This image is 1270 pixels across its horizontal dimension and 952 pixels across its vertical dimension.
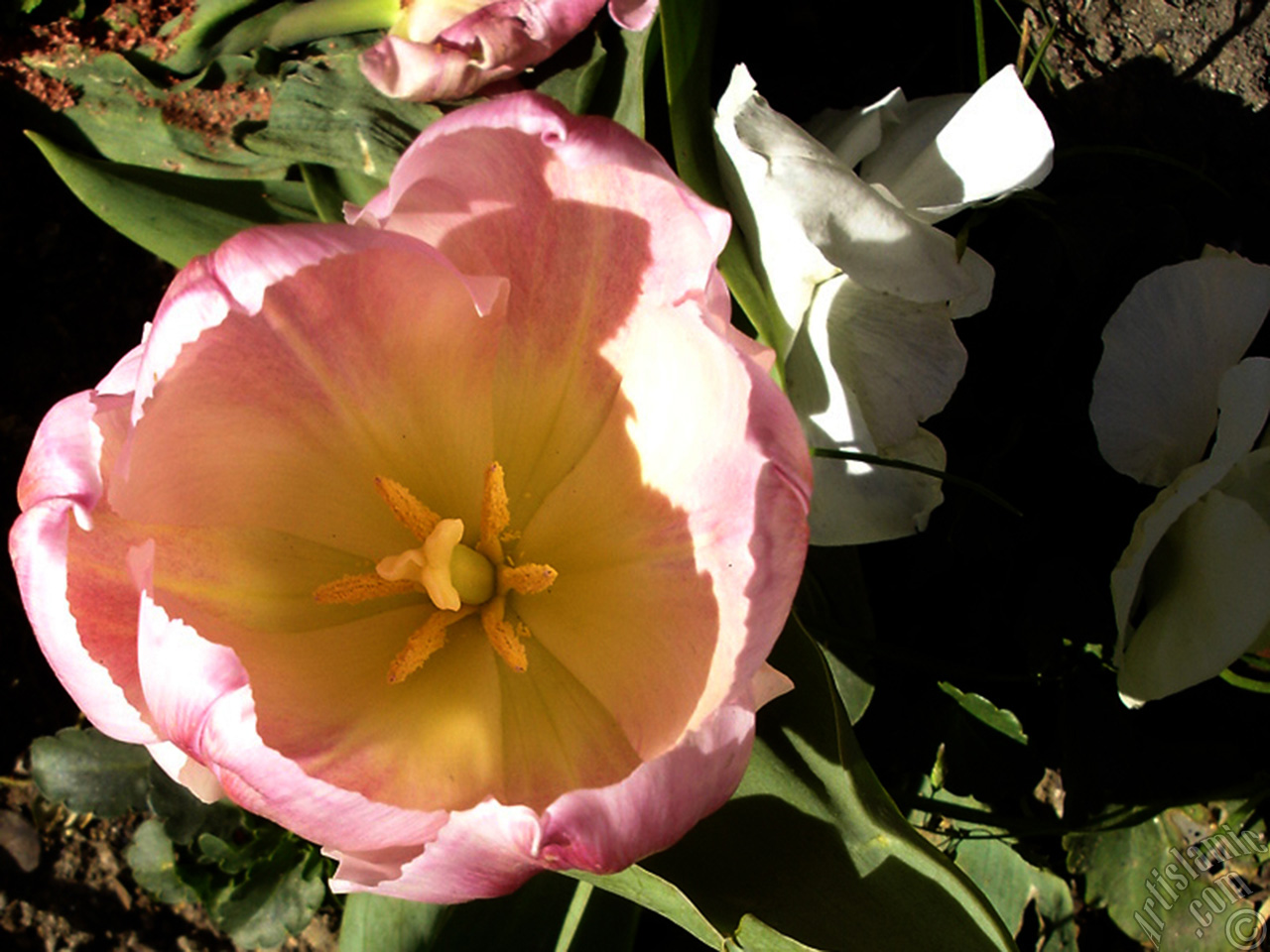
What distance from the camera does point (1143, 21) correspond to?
105cm

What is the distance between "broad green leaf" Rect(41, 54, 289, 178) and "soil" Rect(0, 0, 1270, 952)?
1.6 inches

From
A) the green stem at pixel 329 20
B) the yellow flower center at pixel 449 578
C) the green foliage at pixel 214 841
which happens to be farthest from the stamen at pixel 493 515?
the green foliage at pixel 214 841

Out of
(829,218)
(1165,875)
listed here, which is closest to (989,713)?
(1165,875)

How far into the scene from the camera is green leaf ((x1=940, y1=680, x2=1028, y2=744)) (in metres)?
0.85

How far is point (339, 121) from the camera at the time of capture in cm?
90

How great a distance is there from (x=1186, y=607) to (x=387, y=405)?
A: 18.7 inches

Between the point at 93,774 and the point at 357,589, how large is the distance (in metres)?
0.56

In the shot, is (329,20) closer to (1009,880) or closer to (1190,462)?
(1190,462)

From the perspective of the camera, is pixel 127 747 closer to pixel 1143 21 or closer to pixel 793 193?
pixel 793 193

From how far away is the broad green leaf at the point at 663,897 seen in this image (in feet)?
1.97

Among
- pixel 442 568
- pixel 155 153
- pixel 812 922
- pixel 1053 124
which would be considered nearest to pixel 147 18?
pixel 155 153

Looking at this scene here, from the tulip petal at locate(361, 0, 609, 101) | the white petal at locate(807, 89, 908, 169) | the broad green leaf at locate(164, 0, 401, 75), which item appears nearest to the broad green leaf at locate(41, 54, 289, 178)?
the broad green leaf at locate(164, 0, 401, 75)

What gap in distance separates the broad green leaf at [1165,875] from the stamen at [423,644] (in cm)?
56

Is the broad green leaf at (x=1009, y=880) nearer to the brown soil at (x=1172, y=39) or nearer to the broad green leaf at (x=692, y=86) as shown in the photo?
the broad green leaf at (x=692, y=86)
